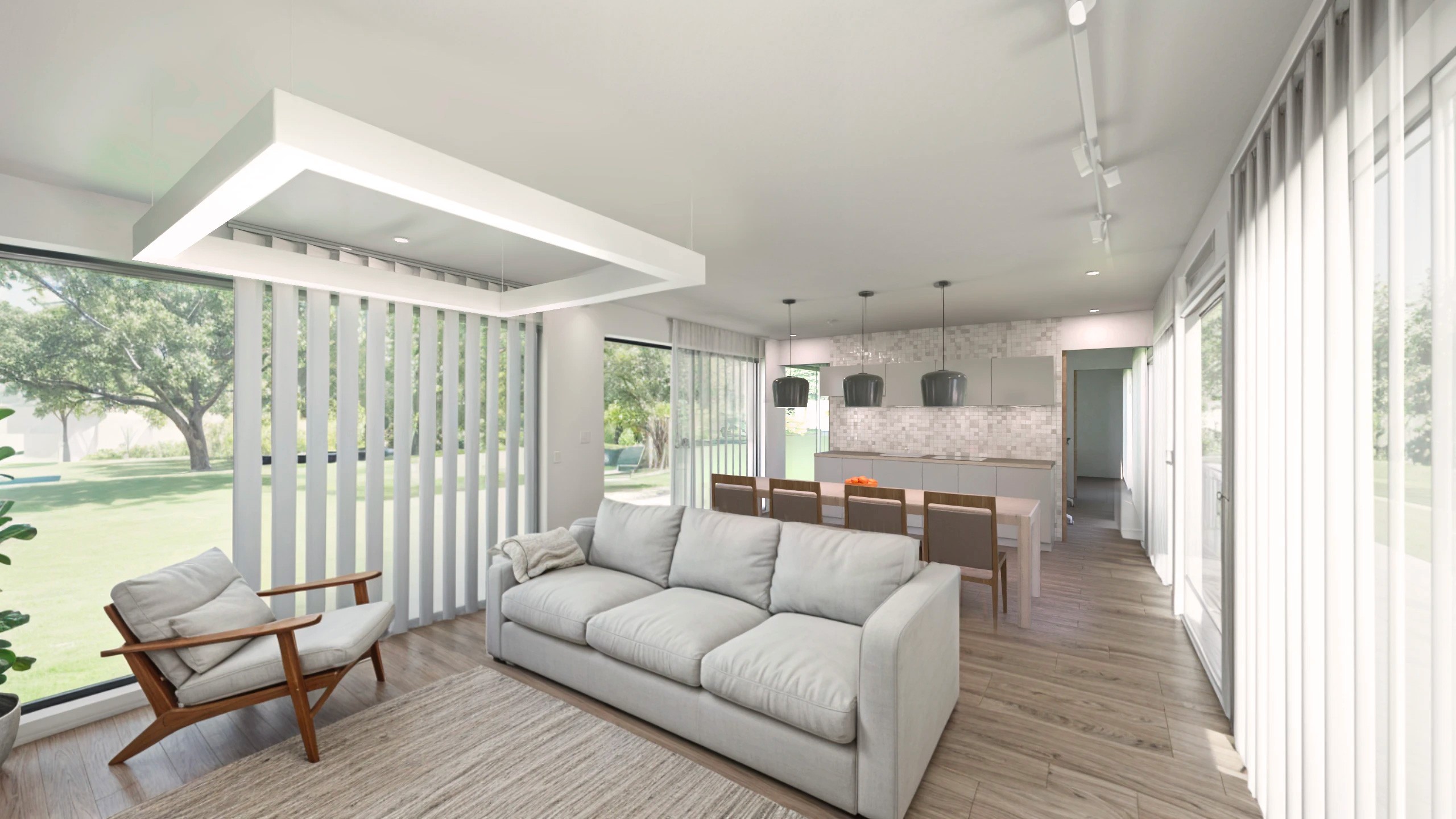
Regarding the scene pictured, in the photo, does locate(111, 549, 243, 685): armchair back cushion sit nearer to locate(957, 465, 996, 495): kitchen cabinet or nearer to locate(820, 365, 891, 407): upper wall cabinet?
locate(957, 465, 996, 495): kitchen cabinet

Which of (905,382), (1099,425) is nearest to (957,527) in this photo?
(905,382)

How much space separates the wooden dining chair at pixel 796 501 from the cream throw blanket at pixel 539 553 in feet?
5.62

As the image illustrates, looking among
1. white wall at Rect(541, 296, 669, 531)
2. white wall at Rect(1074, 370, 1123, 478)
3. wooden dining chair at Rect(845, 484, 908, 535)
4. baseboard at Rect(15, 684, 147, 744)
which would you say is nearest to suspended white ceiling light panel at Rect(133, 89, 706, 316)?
white wall at Rect(541, 296, 669, 531)

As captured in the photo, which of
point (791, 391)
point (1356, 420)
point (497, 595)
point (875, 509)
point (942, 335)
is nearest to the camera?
point (1356, 420)

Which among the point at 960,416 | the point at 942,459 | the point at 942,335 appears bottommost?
the point at 942,459

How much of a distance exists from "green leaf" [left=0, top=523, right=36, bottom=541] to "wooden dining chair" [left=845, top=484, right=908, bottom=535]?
4248 mm

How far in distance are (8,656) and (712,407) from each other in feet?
17.9

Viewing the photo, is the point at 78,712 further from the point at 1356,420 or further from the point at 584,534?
the point at 1356,420

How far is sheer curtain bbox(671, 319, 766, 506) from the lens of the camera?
20.9ft

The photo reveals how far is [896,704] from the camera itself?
191 cm

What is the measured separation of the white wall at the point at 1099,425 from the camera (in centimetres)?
1072

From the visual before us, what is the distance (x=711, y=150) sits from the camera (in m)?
2.38

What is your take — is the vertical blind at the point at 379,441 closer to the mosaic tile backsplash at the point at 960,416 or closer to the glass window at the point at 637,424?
the glass window at the point at 637,424

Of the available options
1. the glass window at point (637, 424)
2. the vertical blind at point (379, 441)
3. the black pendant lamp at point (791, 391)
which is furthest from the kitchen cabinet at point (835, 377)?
the vertical blind at point (379, 441)
